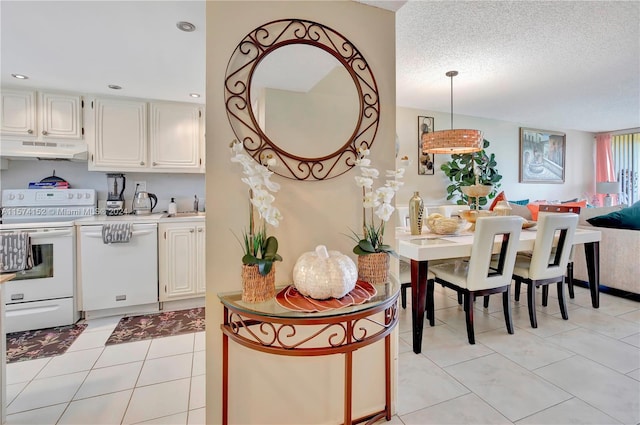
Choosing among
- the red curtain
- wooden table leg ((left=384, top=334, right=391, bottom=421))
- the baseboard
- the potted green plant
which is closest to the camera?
wooden table leg ((left=384, top=334, right=391, bottom=421))

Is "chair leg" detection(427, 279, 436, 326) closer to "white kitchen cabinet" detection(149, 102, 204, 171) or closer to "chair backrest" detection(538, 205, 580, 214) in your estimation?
"chair backrest" detection(538, 205, 580, 214)

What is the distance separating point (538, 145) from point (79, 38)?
274 inches

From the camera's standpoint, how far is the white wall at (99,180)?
310 cm

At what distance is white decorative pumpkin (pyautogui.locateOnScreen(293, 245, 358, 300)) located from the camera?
1146mm

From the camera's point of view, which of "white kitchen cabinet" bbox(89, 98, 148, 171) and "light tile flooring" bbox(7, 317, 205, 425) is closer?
"light tile flooring" bbox(7, 317, 205, 425)

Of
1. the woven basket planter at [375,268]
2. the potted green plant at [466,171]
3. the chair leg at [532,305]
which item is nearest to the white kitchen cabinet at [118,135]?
the woven basket planter at [375,268]

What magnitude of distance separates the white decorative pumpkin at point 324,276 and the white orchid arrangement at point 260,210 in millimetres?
119

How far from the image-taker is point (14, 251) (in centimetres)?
245

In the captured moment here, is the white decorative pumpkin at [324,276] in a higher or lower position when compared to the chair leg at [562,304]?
higher

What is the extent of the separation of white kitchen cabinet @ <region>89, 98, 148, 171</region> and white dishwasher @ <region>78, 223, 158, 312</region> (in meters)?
0.75

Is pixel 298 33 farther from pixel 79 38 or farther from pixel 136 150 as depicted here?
pixel 136 150

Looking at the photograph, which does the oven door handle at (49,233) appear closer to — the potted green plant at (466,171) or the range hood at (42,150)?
the range hood at (42,150)

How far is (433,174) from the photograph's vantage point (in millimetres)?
4938

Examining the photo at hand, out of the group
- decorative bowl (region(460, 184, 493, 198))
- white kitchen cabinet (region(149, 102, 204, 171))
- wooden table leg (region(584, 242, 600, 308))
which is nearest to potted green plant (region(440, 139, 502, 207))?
wooden table leg (region(584, 242, 600, 308))
